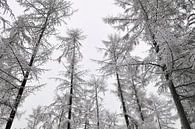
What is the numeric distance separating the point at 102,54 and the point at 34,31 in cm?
681

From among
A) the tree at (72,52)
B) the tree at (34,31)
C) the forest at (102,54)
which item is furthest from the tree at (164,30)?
the tree at (72,52)

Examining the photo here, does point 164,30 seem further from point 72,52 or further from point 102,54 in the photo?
point 72,52

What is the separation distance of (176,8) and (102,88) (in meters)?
12.0

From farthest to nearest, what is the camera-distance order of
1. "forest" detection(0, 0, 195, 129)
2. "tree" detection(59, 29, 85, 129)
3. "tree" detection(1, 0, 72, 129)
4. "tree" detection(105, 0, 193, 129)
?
"tree" detection(59, 29, 85, 129) < "tree" detection(1, 0, 72, 129) < "forest" detection(0, 0, 195, 129) < "tree" detection(105, 0, 193, 129)

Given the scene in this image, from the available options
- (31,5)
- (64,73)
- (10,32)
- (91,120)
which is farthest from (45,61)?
(91,120)

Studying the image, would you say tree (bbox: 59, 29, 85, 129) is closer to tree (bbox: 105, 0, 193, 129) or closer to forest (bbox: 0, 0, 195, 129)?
forest (bbox: 0, 0, 195, 129)

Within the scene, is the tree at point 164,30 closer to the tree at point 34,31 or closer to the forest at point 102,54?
the forest at point 102,54

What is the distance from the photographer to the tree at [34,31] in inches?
256

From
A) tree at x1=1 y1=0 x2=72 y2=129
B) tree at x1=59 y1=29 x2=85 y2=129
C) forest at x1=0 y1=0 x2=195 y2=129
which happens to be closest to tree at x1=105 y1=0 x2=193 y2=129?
forest at x1=0 y1=0 x2=195 y2=129

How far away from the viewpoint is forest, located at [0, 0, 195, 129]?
5213 millimetres

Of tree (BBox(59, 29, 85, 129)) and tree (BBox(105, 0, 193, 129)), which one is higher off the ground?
tree (BBox(59, 29, 85, 129))

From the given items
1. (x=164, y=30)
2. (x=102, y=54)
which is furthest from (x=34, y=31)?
(x=164, y=30)

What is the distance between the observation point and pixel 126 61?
20.4ft

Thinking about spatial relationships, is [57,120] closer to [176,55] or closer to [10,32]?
[10,32]
